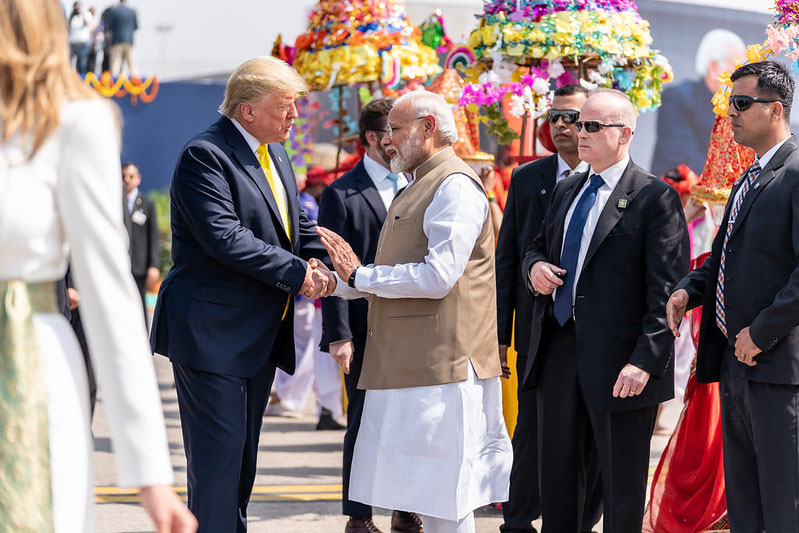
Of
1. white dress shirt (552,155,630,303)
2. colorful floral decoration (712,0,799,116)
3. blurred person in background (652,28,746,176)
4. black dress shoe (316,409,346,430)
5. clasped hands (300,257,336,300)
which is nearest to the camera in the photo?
clasped hands (300,257,336,300)

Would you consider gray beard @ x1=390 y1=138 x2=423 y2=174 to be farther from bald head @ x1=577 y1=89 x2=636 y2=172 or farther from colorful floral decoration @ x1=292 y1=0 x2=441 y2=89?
colorful floral decoration @ x1=292 y1=0 x2=441 y2=89

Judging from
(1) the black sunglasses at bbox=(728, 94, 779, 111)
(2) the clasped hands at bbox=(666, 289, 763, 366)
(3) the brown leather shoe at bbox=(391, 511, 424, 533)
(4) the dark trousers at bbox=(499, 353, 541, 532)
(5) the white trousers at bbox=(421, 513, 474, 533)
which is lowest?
(3) the brown leather shoe at bbox=(391, 511, 424, 533)

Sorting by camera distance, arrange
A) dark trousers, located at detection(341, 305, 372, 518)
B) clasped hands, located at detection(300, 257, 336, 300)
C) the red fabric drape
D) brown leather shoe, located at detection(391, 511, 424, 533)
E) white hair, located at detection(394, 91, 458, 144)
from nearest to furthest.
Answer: white hair, located at detection(394, 91, 458, 144), clasped hands, located at detection(300, 257, 336, 300), the red fabric drape, dark trousers, located at detection(341, 305, 372, 518), brown leather shoe, located at detection(391, 511, 424, 533)

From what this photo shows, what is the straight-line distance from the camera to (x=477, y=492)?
438 centimetres

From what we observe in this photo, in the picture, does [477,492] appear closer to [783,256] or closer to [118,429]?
[783,256]

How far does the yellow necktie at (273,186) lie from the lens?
185 inches

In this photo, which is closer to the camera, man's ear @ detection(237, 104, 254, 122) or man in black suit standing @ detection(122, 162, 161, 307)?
man's ear @ detection(237, 104, 254, 122)

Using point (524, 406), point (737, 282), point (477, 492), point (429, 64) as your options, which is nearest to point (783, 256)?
point (737, 282)

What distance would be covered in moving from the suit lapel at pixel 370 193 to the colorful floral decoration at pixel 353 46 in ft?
6.07

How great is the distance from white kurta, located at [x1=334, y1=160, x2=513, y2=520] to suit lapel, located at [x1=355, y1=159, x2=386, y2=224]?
1.58 meters

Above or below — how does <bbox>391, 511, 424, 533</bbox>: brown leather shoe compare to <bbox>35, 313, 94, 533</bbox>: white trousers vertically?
below

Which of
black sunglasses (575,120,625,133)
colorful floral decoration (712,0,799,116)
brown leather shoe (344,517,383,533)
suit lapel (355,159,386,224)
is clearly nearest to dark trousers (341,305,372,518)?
brown leather shoe (344,517,383,533)

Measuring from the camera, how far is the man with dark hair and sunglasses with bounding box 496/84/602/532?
562cm

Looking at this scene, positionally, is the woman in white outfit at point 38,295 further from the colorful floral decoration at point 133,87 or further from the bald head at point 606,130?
the colorful floral decoration at point 133,87
